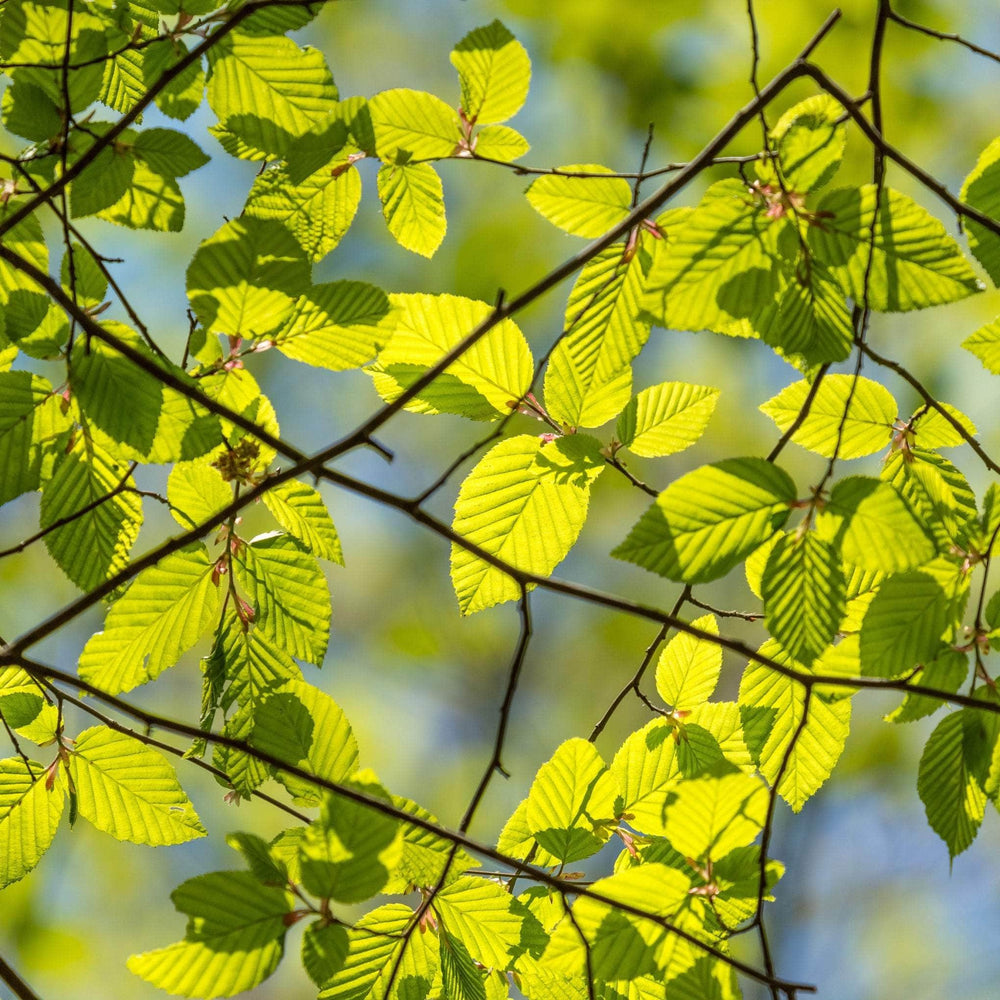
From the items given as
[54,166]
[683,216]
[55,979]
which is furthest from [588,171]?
[55,979]

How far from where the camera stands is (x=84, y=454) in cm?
78

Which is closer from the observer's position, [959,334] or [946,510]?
[946,510]

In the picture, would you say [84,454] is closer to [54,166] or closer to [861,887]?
[54,166]

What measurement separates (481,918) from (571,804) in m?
0.12

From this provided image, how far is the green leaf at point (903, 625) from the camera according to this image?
25.9 inches

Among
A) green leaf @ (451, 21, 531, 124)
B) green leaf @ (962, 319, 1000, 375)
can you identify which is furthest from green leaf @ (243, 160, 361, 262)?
green leaf @ (962, 319, 1000, 375)

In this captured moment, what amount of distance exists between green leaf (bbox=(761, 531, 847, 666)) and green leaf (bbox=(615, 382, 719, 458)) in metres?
0.28

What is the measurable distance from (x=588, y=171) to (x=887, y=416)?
15.0 inches

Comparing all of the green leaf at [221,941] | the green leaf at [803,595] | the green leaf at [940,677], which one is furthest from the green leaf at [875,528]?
the green leaf at [221,941]

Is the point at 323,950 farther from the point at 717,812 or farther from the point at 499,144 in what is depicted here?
the point at 499,144

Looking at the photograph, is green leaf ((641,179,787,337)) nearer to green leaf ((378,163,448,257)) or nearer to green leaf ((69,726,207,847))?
green leaf ((378,163,448,257))

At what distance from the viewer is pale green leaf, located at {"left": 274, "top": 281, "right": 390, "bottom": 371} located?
2.46 feet

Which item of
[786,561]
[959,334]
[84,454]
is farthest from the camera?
[959,334]

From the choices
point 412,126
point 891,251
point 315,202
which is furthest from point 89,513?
point 891,251
